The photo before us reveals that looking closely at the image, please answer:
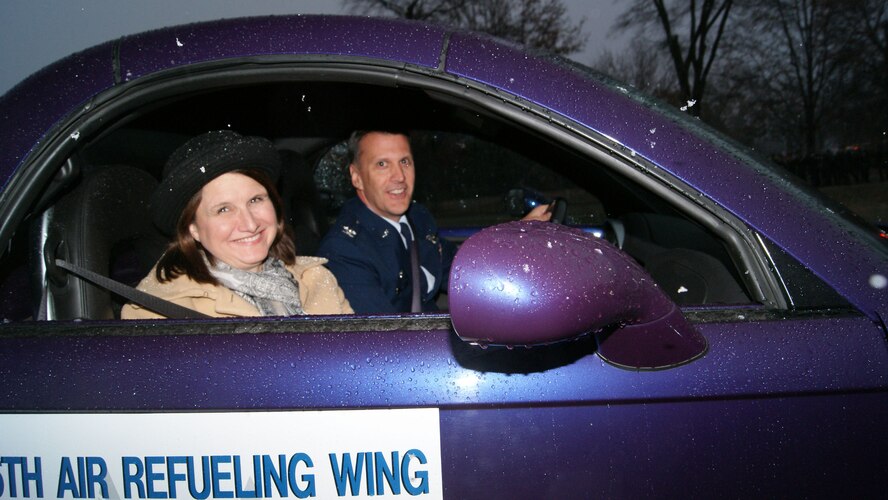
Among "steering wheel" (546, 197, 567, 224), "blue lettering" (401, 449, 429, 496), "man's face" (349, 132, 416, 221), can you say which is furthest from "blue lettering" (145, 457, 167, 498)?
"steering wheel" (546, 197, 567, 224)

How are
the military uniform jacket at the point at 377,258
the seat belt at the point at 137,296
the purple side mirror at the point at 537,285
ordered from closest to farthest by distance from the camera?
1. the purple side mirror at the point at 537,285
2. the seat belt at the point at 137,296
3. the military uniform jacket at the point at 377,258

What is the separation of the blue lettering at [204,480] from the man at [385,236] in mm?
802

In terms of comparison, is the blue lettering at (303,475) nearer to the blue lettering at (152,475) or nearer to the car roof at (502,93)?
the blue lettering at (152,475)

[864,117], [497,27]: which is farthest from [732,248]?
[497,27]

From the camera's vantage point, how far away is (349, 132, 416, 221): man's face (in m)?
2.22

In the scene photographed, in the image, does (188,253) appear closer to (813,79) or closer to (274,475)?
(274,475)

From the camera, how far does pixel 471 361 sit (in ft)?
4.05

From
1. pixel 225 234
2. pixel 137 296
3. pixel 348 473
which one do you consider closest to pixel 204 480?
pixel 348 473

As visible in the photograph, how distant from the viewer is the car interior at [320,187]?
160 centimetres

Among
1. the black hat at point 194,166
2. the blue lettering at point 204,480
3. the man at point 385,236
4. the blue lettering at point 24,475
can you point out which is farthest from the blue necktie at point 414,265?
the blue lettering at point 24,475

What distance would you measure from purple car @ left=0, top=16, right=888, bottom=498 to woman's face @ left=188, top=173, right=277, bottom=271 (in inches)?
18.2

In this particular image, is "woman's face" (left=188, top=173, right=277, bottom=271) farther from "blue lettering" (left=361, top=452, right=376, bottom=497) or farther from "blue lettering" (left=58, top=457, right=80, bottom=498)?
"blue lettering" (left=361, top=452, right=376, bottom=497)

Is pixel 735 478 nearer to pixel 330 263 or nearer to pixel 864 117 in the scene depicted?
pixel 330 263

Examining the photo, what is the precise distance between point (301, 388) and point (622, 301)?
583mm
